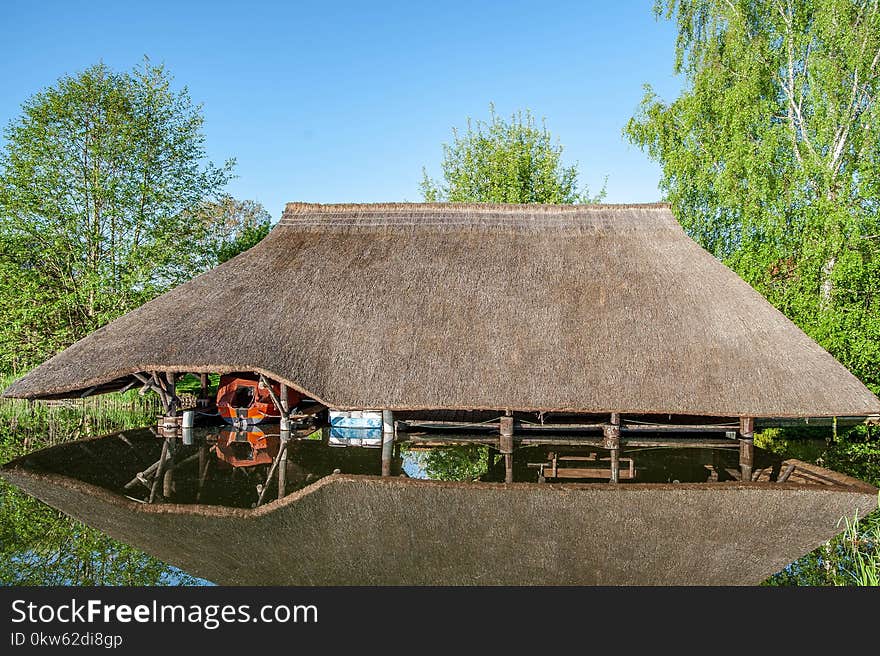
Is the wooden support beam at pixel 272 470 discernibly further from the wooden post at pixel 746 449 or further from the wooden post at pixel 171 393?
the wooden post at pixel 746 449

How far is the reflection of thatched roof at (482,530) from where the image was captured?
558 centimetres

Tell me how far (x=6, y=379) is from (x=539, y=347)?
682 inches

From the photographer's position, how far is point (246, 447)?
10547 millimetres

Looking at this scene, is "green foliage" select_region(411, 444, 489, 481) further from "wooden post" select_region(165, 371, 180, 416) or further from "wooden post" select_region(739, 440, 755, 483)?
"wooden post" select_region(165, 371, 180, 416)

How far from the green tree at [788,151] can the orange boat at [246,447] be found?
11586 mm

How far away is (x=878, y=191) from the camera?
15039mm

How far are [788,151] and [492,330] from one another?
12767mm

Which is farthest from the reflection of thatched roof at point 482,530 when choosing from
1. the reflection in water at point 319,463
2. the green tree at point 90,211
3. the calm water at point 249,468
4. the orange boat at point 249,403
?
the green tree at point 90,211

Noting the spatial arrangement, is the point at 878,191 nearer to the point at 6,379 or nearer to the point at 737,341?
the point at 737,341

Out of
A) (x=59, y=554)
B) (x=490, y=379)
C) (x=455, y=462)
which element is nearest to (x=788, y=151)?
(x=490, y=379)

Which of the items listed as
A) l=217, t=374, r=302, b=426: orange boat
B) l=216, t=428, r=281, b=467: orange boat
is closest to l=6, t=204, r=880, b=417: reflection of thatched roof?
l=216, t=428, r=281, b=467: orange boat

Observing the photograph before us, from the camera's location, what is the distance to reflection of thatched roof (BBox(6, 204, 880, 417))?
9.25 metres

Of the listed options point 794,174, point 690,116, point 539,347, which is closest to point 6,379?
point 539,347

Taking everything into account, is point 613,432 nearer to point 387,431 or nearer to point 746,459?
point 746,459
